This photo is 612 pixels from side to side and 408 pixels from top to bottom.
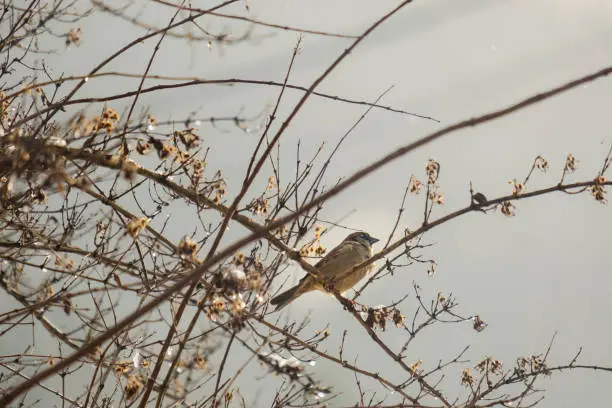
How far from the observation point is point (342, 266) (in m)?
6.59

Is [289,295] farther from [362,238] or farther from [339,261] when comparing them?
[362,238]

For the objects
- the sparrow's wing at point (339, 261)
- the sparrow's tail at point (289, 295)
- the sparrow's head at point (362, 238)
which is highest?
the sparrow's head at point (362, 238)

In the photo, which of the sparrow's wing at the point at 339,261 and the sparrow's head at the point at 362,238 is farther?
the sparrow's head at the point at 362,238

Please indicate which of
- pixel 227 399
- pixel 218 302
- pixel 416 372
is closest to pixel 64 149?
pixel 218 302

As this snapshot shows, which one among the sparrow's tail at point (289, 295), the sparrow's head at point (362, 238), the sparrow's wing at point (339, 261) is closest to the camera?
the sparrow's tail at point (289, 295)

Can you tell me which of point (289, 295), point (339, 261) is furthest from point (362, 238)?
point (289, 295)

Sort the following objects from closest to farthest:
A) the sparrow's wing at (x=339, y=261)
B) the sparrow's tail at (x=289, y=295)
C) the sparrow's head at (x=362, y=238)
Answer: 1. the sparrow's tail at (x=289, y=295)
2. the sparrow's wing at (x=339, y=261)
3. the sparrow's head at (x=362, y=238)

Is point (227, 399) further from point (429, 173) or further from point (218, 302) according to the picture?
point (429, 173)

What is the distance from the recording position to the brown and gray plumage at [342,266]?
18.9 feet

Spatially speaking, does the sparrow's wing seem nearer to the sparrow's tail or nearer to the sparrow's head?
the sparrow's head

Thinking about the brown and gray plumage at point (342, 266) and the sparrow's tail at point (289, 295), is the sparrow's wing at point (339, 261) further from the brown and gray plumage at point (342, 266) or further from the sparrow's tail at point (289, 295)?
the sparrow's tail at point (289, 295)

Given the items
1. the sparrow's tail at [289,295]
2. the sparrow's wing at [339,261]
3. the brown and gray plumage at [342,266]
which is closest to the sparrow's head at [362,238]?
the brown and gray plumage at [342,266]

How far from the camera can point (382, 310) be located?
13.4 feet

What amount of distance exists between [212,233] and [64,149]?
1546mm
